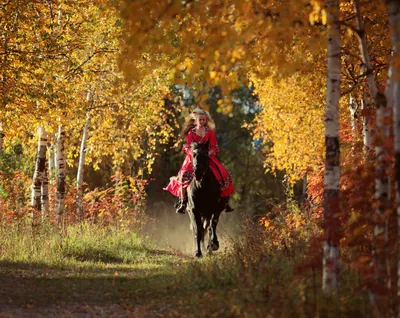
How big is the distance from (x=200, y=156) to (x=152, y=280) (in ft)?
12.9

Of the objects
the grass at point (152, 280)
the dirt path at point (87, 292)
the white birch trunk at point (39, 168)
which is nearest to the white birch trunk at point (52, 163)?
the white birch trunk at point (39, 168)

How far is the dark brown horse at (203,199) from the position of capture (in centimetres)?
1568

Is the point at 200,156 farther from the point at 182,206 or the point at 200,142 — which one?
the point at 182,206

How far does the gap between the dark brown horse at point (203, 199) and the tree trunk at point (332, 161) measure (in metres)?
6.91

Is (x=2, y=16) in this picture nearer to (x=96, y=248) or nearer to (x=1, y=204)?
(x=96, y=248)

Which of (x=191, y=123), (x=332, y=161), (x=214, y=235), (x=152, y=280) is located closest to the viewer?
(x=332, y=161)

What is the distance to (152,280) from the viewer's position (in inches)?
479

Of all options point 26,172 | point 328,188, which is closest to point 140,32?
point 328,188

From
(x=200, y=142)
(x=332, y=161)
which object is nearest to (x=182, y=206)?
(x=200, y=142)

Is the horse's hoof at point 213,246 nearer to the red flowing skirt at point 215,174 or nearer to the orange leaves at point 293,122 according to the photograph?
the red flowing skirt at point 215,174

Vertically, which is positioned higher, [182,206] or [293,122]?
[293,122]

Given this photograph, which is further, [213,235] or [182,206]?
[182,206]

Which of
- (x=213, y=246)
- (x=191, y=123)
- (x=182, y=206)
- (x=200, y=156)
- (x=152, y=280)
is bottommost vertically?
(x=152, y=280)

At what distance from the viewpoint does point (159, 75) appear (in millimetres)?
24734
